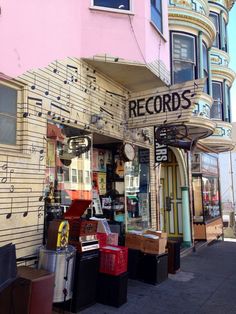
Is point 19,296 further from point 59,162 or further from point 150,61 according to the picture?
point 150,61

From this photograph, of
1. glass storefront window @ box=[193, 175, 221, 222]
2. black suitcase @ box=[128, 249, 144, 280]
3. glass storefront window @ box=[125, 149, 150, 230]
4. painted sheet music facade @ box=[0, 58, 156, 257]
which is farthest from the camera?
glass storefront window @ box=[193, 175, 221, 222]

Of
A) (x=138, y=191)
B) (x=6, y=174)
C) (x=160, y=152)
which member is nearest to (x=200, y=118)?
(x=160, y=152)

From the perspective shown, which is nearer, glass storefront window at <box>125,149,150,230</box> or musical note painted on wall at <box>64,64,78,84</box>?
musical note painted on wall at <box>64,64,78,84</box>

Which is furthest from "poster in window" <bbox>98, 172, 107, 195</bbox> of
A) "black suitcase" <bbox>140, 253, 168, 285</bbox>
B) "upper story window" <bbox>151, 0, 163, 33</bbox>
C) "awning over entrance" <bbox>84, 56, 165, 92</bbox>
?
"upper story window" <bbox>151, 0, 163, 33</bbox>

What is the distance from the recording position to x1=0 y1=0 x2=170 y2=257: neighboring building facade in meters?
5.10

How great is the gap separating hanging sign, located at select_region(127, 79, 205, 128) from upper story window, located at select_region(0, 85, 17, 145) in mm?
3510

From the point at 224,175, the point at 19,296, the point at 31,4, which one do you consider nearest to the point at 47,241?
the point at 19,296

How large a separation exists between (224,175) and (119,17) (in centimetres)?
3011

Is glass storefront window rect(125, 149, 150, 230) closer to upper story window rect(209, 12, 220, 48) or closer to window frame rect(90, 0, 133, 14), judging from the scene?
window frame rect(90, 0, 133, 14)

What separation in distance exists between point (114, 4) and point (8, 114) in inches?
147

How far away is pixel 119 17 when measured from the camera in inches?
282

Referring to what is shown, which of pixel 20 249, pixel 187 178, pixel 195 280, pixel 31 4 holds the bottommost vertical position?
pixel 195 280

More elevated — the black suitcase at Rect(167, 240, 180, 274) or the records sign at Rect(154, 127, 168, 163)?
the records sign at Rect(154, 127, 168, 163)

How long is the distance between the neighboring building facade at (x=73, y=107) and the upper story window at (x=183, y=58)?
8.00 feet
